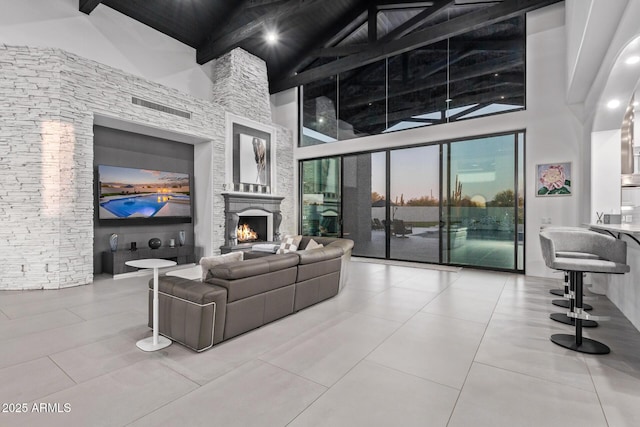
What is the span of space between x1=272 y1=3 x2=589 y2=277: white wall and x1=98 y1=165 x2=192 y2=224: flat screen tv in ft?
22.5

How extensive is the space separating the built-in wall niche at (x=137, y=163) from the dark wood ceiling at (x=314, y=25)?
229 cm

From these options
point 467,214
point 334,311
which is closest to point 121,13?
point 334,311

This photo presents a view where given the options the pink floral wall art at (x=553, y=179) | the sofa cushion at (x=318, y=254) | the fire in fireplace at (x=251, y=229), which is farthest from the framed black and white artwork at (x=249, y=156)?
the pink floral wall art at (x=553, y=179)

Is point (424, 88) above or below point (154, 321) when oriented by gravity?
above

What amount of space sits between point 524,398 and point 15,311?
5262 mm

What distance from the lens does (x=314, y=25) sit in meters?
8.11

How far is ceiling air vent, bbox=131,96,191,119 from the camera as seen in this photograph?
5754mm

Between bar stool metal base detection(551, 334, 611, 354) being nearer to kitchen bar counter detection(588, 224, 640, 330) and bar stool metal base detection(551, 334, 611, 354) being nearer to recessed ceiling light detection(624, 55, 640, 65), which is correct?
kitchen bar counter detection(588, 224, 640, 330)

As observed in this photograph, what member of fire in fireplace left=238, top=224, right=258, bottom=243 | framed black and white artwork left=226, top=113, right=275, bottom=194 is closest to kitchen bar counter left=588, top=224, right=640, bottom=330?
framed black and white artwork left=226, top=113, right=275, bottom=194

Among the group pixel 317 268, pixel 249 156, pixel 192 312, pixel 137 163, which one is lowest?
pixel 192 312

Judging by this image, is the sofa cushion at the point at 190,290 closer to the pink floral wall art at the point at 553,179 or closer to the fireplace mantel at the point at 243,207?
the fireplace mantel at the point at 243,207

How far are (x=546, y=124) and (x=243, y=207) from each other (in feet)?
21.4

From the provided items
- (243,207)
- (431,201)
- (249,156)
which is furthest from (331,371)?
(249,156)

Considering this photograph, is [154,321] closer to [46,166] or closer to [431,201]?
[46,166]
